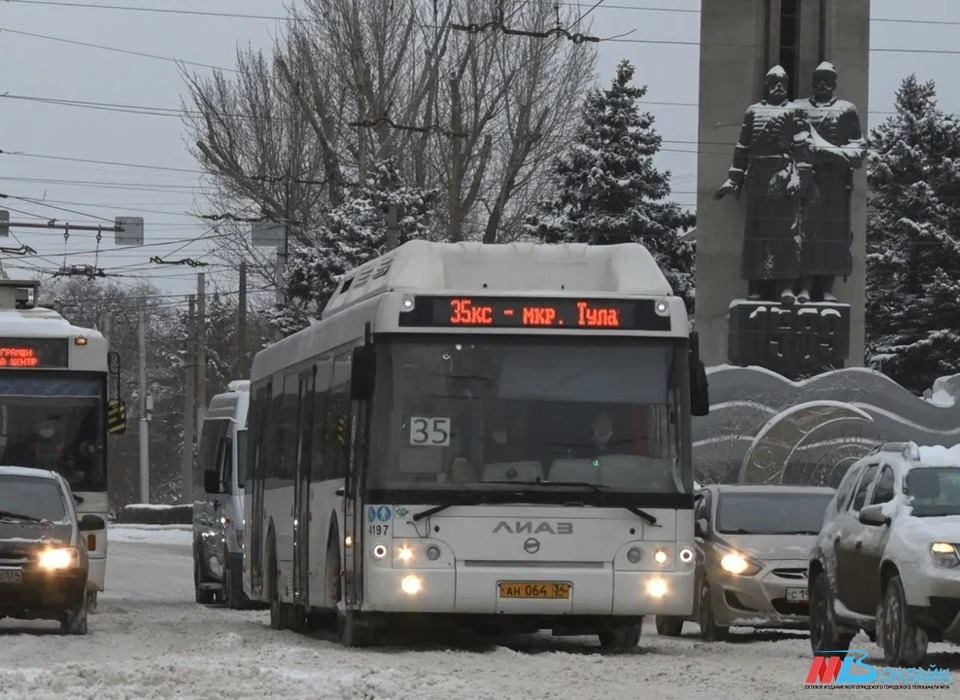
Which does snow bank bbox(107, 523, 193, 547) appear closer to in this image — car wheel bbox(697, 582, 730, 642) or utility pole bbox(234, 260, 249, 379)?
utility pole bbox(234, 260, 249, 379)

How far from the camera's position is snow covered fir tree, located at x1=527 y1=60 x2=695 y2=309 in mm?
54219

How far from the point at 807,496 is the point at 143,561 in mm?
24069

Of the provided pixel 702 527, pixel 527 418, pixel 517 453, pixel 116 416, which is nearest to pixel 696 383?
pixel 527 418

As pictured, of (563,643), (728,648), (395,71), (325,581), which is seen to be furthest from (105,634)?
(395,71)

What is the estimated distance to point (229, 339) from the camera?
4109 inches

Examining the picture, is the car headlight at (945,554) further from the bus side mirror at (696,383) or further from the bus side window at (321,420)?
the bus side window at (321,420)

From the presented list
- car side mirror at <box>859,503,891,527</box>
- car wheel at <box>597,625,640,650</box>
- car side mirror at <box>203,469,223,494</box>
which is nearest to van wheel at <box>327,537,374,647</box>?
car wheel at <box>597,625,640,650</box>

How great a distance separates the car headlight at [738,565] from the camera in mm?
19391

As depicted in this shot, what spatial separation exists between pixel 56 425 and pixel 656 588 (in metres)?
9.65

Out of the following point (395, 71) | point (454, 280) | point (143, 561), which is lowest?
point (143, 561)

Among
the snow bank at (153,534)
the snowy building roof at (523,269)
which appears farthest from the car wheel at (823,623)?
the snow bank at (153,534)

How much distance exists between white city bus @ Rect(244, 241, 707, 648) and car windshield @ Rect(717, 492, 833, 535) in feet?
14.1

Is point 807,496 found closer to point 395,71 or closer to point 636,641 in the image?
point 636,641

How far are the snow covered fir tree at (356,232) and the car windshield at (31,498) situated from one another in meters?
30.9
